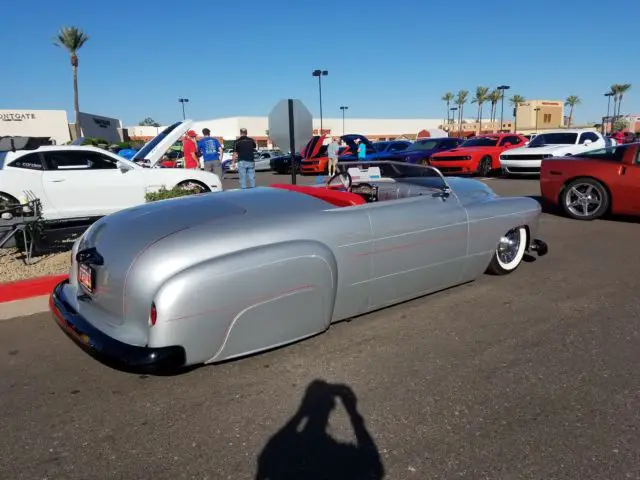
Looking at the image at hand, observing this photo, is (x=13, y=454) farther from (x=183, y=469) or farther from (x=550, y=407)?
(x=550, y=407)

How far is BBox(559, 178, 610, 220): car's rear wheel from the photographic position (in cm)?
743

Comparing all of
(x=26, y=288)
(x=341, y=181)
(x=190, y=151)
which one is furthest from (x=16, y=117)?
(x=341, y=181)

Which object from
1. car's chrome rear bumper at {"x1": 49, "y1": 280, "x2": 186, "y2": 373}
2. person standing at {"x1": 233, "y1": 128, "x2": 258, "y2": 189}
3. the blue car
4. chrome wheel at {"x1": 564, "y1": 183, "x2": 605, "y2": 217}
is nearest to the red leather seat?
car's chrome rear bumper at {"x1": 49, "y1": 280, "x2": 186, "y2": 373}

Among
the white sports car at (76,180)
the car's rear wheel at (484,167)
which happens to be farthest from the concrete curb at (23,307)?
the car's rear wheel at (484,167)

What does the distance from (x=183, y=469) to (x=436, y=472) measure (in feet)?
3.67

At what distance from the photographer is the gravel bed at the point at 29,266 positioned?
15.7ft

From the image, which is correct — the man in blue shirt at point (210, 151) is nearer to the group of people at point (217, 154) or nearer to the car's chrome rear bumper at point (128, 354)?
the group of people at point (217, 154)

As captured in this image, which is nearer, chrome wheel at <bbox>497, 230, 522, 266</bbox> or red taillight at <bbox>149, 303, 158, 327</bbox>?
red taillight at <bbox>149, 303, 158, 327</bbox>

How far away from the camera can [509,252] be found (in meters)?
4.71

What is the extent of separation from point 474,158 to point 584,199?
7808mm

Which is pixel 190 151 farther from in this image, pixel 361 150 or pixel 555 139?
pixel 555 139

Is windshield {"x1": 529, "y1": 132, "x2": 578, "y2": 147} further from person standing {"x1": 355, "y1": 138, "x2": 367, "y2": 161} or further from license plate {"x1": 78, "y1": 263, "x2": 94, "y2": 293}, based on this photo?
license plate {"x1": 78, "y1": 263, "x2": 94, "y2": 293}

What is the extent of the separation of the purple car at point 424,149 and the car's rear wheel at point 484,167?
1.95 metres

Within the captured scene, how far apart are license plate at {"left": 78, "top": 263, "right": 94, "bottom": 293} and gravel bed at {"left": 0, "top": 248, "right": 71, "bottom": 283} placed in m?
1.95
